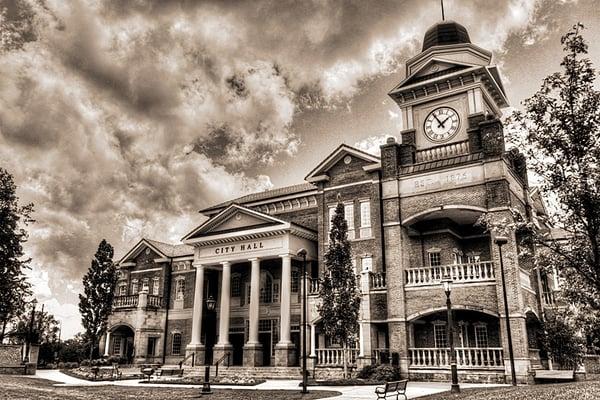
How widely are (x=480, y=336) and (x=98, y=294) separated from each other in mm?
24533

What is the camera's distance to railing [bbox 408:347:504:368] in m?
23.8

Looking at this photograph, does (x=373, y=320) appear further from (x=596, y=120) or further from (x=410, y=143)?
(x=596, y=120)

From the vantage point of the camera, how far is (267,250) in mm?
33094

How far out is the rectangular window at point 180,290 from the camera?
42.2 m

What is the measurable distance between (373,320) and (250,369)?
830 cm

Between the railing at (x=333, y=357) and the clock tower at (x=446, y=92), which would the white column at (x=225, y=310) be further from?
the clock tower at (x=446, y=92)

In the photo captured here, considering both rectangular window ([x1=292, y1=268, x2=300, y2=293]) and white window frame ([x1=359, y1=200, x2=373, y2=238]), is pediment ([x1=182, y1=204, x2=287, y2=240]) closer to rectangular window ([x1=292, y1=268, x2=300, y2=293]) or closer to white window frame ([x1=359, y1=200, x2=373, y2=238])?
rectangular window ([x1=292, y1=268, x2=300, y2=293])

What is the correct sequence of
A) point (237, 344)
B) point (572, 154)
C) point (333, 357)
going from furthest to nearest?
point (237, 344) < point (333, 357) < point (572, 154)

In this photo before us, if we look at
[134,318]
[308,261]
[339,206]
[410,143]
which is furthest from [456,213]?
[134,318]

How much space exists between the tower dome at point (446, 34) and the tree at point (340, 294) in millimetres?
14353

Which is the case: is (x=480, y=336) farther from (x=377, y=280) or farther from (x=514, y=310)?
(x=377, y=280)

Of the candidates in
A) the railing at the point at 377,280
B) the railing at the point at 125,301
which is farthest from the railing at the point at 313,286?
the railing at the point at 125,301

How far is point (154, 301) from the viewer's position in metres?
41.5

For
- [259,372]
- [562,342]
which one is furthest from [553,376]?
[259,372]
